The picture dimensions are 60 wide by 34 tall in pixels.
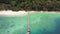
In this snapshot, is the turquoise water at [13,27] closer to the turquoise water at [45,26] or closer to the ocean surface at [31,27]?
the ocean surface at [31,27]

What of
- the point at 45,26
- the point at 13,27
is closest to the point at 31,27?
the point at 45,26

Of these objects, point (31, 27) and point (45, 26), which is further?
point (45, 26)

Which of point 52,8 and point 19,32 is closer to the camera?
point 19,32

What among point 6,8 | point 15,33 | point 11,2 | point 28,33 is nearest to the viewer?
point 28,33

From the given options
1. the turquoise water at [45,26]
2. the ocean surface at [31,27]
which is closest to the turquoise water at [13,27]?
the ocean surface at [31,27]

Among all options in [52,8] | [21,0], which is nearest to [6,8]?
[21,0]

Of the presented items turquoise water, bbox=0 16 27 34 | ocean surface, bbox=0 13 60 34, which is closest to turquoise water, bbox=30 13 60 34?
ocean surface, bbox=0 13 60 34

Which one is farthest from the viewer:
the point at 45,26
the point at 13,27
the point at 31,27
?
the point at 45,26

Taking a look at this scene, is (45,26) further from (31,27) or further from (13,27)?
(13,27)

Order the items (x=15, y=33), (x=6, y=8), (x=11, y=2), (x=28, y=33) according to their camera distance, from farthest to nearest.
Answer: (x=11, y=2) < (x=6, y=8) < (x=15, y=33) < (x=28, y=33)

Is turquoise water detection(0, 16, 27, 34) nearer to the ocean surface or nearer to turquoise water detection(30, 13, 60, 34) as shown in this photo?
the ocean surface

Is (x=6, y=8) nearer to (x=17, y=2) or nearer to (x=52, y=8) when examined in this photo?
(x=17, y=2)
